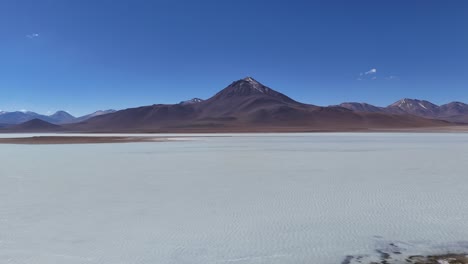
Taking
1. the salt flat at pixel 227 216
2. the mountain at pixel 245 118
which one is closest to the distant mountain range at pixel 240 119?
the mountain at pixel 245 118

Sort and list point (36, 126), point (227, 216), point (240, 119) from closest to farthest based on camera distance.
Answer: point (227, 216) → point (36, 126) → point (240, 119)

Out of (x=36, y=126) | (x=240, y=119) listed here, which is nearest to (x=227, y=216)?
(x=240, y=119)

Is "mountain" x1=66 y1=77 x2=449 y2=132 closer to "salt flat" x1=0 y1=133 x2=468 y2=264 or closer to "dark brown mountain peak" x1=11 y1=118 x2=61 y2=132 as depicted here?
"dark brown mountain peak" x1=11 y1=118 x2=61 y2=132

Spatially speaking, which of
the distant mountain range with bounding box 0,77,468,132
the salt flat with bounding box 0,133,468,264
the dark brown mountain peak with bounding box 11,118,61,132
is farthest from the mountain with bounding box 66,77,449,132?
the salt flat with bounding box 0,133,468,264

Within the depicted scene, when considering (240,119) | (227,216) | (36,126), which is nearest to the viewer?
(227,216)

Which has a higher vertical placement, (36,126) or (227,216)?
(36,126)

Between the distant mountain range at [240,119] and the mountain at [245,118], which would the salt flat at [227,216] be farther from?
the mountain at [245,118]

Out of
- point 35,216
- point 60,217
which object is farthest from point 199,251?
point 35,216

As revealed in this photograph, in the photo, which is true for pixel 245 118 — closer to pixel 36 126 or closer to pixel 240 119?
pixel 240 119

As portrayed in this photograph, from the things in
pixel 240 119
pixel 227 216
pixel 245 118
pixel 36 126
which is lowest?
pixel 227 216
